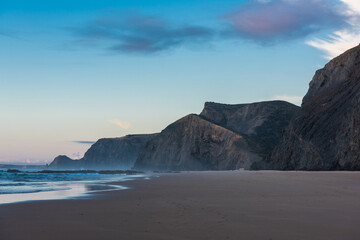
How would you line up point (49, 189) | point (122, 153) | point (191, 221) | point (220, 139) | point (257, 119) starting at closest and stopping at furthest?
point (191, 221) < point (49, 189) < point (220, 139) < point (257, 119) < point (122, 153)

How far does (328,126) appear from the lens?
43.7 meters

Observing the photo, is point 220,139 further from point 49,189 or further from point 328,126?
point 49,189

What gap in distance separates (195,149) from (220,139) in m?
9.29

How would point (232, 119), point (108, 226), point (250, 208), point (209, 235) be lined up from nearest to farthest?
point (209, 235), point (108, 226), point (250, 208), point (232, 119)

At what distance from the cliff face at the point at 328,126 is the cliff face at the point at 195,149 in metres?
25.8

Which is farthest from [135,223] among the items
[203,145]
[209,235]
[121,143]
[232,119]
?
[121,143]

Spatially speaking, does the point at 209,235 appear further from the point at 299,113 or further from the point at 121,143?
the point at 121,143

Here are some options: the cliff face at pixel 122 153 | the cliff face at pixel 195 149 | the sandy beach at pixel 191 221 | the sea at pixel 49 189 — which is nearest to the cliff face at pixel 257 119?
the cliff face at pixel 195 149

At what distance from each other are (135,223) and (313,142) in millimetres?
41202

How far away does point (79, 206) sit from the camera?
465 inches

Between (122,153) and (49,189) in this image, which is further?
(122,153)

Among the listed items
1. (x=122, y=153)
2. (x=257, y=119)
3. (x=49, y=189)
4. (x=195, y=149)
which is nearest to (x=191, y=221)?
(x=49, y=189)

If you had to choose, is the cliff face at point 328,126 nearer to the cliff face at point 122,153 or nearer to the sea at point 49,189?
the sea at point 49,189

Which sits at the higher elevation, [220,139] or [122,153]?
[220,139]
